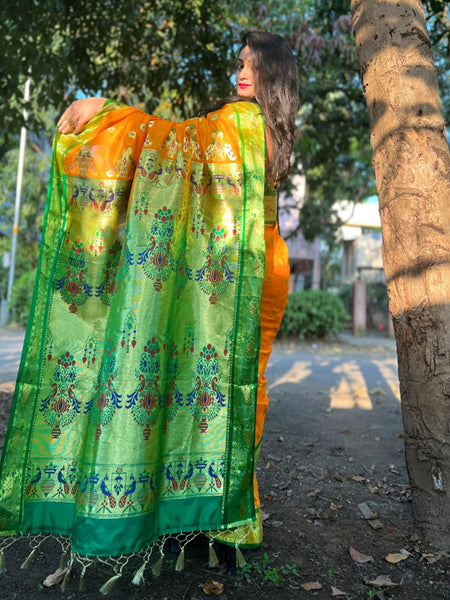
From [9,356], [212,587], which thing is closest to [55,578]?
[212,587]

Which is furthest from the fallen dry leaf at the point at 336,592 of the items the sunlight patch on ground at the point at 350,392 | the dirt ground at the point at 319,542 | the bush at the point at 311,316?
the bush at the point at 311,316

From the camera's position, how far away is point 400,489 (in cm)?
286

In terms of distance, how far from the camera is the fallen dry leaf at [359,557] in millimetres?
2033

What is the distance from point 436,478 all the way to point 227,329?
3.85 feet

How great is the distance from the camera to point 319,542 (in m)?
2.19

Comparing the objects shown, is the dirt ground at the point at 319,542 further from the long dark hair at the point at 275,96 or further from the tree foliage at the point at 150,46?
the tree foliage at the point at 150,46

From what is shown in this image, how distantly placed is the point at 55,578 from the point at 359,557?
3.96 feet

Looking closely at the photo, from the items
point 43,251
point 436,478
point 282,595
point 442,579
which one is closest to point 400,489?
point 436,478

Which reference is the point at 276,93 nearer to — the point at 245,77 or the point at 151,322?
the point at 245,77

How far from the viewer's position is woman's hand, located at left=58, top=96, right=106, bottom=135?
5.88ft

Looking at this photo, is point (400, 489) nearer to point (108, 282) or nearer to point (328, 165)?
point (108, 282)

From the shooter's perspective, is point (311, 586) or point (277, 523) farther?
point (277, 523)

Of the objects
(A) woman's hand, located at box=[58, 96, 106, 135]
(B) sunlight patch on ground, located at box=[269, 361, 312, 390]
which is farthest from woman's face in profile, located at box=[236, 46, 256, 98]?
(B) sunlight patch on ground, located at box=[269, 361, 312, 390]

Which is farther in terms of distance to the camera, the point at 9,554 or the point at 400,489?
the point at 400,489
